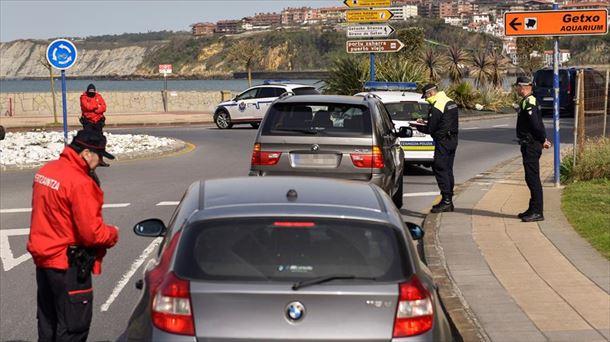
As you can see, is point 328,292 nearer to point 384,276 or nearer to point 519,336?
point 384,276

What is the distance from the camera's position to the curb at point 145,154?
2133cm

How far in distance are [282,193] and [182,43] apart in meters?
197

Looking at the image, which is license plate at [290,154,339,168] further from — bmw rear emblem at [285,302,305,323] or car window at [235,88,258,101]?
car window at [235,88,258,101]

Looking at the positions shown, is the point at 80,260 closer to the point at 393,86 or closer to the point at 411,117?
the point at 411,117

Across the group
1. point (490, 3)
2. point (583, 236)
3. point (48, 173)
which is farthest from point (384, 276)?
point (490, 3)

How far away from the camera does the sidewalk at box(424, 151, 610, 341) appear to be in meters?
7.61

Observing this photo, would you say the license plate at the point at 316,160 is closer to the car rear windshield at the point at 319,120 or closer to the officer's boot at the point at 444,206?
the car rear windshield at the point at 319,120

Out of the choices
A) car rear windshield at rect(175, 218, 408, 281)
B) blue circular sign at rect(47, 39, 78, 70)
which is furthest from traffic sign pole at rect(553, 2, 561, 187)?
blue circular sign at rect(47, 39, 78, 70)

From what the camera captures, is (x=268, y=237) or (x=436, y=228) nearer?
(x=268, y=237)

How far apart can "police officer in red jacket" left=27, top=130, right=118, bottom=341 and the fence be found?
11943mm

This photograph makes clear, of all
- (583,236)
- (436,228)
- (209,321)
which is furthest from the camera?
(436,228)

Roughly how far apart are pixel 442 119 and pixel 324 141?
2136 millimetres

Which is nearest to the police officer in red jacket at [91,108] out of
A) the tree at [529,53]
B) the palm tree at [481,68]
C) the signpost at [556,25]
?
the signpost at [556,25]

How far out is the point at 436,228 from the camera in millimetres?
12398
